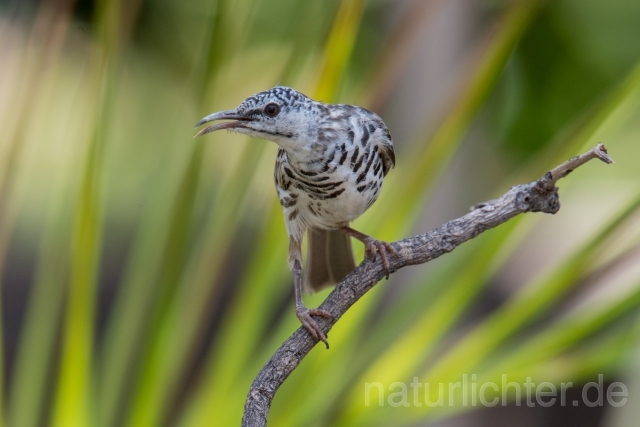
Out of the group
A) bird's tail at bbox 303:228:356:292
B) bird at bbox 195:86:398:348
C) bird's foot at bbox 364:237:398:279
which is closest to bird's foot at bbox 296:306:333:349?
bird at bbox 195:86:398:348

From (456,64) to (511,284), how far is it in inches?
45.7

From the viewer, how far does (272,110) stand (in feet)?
3.75

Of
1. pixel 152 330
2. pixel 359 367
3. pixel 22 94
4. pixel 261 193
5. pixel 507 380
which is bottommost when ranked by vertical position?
pixel 507 380

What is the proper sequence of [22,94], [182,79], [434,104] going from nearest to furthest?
[22,94] → [182,79] → [434,104]

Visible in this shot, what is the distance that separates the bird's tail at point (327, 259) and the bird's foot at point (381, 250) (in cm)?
19

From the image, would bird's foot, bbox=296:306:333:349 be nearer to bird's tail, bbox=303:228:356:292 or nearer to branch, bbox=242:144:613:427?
branch, bbox=242:144:613:427

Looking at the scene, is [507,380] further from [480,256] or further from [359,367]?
[359,367]

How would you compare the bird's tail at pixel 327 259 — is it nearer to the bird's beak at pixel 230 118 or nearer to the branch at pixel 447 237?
the branch at pixel 447 237

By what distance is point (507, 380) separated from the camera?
1.67m

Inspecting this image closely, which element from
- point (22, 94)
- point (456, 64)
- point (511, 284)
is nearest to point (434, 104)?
point (456, 64)

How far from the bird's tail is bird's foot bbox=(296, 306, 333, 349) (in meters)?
0.28

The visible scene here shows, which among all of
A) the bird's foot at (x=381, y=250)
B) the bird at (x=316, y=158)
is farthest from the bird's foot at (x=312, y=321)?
the bird's foot at (x=381, y=250)

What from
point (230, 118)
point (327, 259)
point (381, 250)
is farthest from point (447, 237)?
point (327, 259)

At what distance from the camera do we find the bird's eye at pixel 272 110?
3.74 feet
